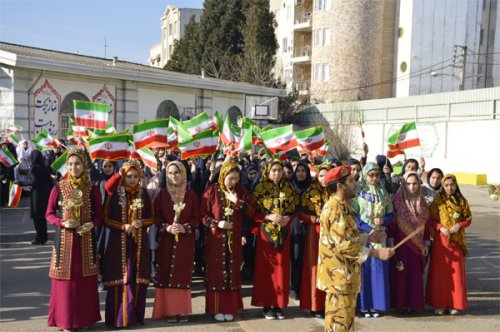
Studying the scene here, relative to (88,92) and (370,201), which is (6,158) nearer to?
(88,92)

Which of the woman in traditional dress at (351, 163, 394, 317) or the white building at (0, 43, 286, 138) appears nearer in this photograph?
the woman in traditional dress at (351, 163, 394, 317)

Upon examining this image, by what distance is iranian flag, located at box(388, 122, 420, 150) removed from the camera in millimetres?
9984

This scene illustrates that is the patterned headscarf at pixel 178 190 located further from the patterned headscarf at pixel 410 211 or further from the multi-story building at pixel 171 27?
the multi-story building at pixel 171 27

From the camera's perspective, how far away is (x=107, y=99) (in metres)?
20.9

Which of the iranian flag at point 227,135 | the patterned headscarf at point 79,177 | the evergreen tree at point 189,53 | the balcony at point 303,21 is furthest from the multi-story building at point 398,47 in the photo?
the patterned headscarf at point 79,177

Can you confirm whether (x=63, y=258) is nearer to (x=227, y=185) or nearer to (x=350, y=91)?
(x=227, y=185)

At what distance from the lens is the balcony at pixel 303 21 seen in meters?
44.2

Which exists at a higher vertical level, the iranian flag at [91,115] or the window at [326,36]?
the window at [326,36]

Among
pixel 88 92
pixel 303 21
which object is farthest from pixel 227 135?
pixel 303 21

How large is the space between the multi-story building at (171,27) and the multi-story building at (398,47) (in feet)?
72.6

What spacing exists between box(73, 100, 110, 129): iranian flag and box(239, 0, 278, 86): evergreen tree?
93.8 feet

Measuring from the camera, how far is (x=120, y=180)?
19.2 ft

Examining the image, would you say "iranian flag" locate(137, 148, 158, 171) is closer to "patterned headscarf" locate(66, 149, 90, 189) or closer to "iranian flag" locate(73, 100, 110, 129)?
"iranian flag" locate(73, 100, 110, 129)

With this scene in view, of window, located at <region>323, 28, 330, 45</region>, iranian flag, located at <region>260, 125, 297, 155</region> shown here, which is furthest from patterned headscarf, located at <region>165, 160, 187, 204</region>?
window, located at <region>323, 28, 330, 45</region>
